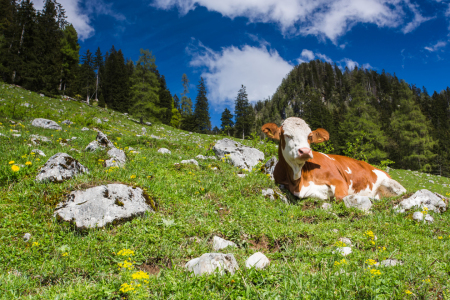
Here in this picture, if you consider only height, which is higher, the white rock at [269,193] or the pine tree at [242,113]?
the pine tree at [242,113]

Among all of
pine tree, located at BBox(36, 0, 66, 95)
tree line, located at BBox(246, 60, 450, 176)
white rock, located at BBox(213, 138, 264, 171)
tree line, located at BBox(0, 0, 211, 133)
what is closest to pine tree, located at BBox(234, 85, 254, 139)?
tree line, located at BBox(246, 60, 450, 176)

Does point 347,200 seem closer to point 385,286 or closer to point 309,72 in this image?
point 385,286

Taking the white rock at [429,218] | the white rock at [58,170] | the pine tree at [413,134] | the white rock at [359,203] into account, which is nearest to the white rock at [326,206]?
the white rock at [359,203]

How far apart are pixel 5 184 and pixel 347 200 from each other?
25.1 feet

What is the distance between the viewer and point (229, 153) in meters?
9.65

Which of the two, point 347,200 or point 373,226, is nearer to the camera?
point 373,226

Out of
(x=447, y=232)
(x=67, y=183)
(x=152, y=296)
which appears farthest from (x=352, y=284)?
(x=67, y=183)

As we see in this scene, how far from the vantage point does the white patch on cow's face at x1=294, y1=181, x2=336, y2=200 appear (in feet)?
20.1

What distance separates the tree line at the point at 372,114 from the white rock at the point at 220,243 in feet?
34.0

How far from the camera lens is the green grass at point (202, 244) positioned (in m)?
2.39

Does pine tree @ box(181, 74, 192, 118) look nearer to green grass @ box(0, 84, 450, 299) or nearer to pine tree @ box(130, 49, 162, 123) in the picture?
pine tree @ box(130, 49, 162, 123)

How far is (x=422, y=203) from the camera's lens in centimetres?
542

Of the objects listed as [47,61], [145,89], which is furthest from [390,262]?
[47,61]

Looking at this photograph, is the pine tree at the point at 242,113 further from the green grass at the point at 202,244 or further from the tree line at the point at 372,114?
the green grass at the point at 202,244
